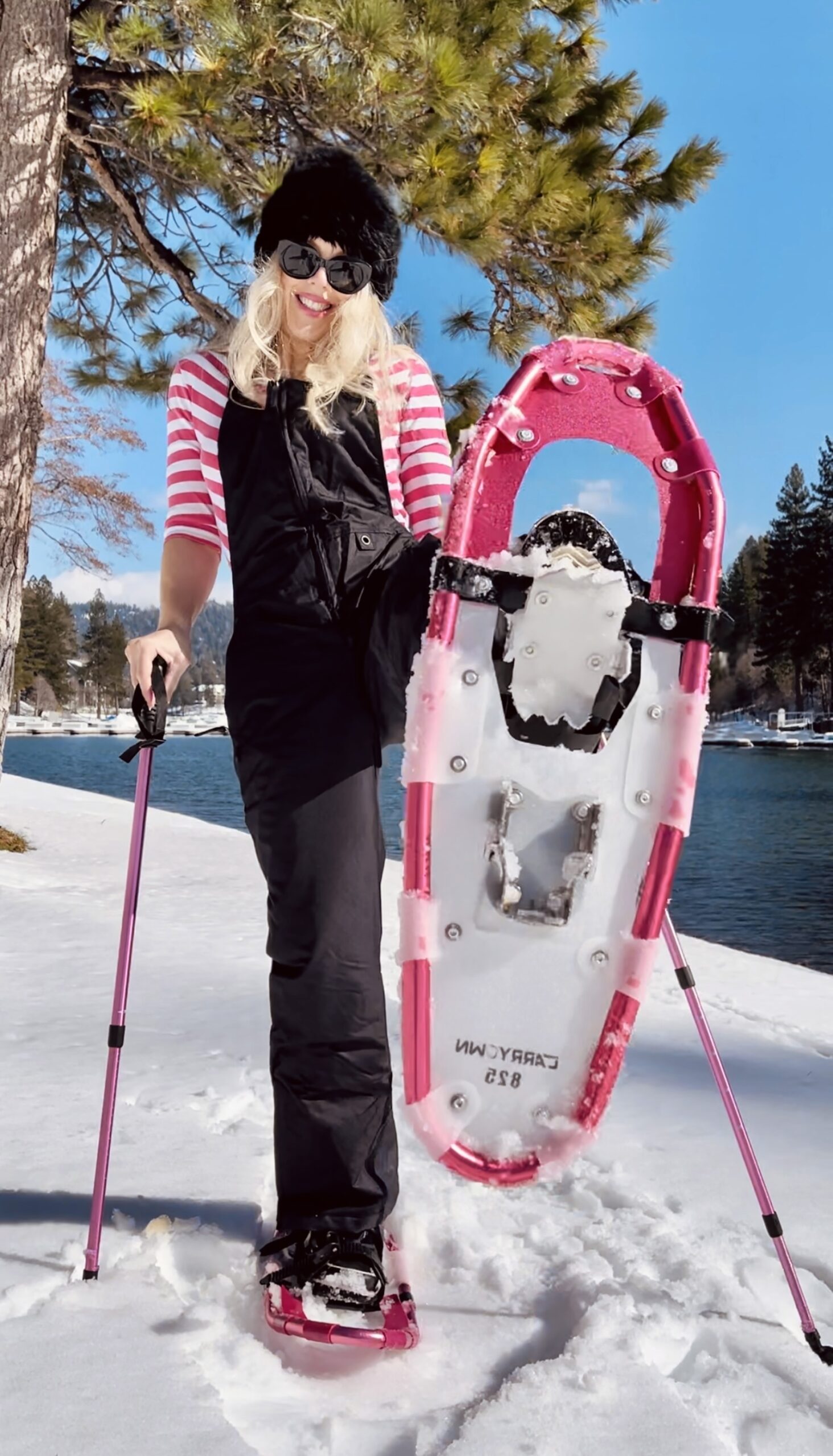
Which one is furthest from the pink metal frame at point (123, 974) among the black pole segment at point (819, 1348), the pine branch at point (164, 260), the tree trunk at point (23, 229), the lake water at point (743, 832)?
the pine branch at point (164, 260)

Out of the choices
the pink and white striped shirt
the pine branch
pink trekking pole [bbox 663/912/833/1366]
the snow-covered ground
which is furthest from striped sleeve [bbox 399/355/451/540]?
the pine branch

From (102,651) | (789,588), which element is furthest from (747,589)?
(102,651)

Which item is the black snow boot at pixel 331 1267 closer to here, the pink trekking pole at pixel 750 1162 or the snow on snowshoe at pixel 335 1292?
the snow on snowshoe at pixel 335 1292

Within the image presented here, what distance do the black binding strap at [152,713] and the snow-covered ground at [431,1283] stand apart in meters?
0.83

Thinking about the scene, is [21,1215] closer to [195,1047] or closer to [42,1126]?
[42,1126]

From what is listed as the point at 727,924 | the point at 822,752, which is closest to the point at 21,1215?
the point at 727,924

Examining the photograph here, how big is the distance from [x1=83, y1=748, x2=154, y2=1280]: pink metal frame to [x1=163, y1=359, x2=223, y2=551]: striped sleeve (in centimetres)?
41

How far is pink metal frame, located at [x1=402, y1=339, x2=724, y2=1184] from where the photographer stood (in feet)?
5.09

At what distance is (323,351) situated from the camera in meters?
1.75

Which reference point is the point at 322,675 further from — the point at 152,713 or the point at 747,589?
the point at 747,589

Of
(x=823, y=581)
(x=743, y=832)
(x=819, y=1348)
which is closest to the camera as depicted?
(x=819, y=1348)

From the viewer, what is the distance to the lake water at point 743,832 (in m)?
11.4

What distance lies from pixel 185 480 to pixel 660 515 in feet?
2.73

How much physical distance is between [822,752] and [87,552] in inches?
1455
